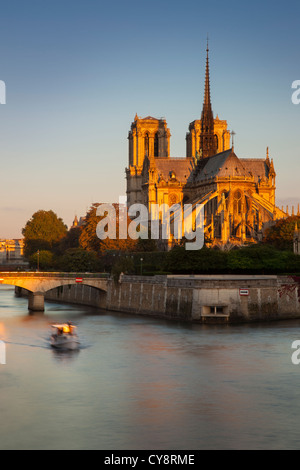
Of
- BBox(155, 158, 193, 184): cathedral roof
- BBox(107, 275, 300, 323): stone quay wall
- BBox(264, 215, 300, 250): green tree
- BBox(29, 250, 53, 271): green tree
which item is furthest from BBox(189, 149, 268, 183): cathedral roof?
BBox(107, 275, 300, 323): stone quay wall

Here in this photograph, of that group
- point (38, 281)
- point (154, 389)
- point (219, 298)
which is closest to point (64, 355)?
point (154, 389)

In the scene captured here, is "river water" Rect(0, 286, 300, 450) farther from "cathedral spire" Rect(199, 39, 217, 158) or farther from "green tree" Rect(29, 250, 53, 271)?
"cathedral spire" Rect(199, 39, 217, 158)

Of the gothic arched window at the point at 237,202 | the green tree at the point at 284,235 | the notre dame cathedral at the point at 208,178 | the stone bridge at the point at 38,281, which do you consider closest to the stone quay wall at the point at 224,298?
the stone bridge at the point at 38,281

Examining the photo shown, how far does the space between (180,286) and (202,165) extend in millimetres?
67500

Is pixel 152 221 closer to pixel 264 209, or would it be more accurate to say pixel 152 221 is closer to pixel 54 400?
pixel 264 209

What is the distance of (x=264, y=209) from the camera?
114 metres

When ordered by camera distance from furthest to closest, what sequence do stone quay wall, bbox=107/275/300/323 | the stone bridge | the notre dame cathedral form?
the notre dame cathedral, the stone bridge, stone quay wall, bbox=107/275/300/323

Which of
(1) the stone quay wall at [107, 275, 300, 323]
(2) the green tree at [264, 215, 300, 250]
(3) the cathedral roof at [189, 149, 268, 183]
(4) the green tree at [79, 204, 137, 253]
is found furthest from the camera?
(3) the cathedral roof at [189, 149, 268, 183]

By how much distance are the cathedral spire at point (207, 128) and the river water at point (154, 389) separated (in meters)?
73.2

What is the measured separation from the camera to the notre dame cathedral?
362ft

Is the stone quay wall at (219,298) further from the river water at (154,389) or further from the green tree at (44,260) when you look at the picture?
the green tree at (44,260)

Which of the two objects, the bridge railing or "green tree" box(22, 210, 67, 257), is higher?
"green tree" box(22, 210, 67, 257)

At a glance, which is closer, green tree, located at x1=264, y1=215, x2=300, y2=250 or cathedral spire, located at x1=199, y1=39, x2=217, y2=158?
green tree, located at x1=264, y1=215, x2=300, y2=250

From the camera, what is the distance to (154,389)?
37312 millimetres
